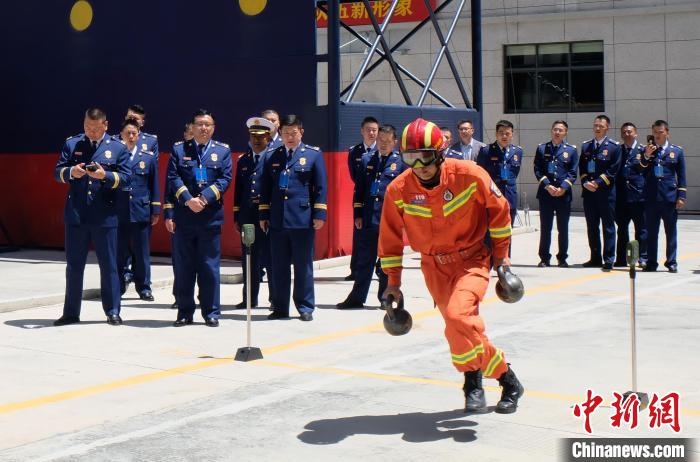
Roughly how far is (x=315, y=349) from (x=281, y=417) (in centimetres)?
258

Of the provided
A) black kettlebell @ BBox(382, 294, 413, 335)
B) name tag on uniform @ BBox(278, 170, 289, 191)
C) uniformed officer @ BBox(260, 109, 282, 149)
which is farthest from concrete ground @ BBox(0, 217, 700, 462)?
uniformed officer @ BBox(260, 109, 282, 149)

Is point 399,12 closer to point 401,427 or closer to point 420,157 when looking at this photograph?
point 420,157

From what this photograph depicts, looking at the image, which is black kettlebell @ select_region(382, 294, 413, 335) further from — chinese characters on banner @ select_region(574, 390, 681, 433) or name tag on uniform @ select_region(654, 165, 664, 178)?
name tag on uniform @ select_region(654, 165, 664, 178)

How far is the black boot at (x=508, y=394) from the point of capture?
7.49 meters

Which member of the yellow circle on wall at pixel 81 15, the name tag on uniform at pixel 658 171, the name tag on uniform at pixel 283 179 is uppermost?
the yellow circle on wall at pixel 81 15

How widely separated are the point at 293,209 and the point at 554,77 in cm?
1821

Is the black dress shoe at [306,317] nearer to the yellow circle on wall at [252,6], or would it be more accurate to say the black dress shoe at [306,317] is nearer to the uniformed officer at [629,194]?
the uniformed officer at [629,194]

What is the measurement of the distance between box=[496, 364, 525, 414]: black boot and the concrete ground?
0.06 metres

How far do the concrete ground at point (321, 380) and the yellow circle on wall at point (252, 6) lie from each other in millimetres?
5414

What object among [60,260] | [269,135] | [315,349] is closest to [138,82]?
[60,260]

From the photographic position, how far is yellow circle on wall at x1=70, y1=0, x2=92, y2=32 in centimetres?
1867

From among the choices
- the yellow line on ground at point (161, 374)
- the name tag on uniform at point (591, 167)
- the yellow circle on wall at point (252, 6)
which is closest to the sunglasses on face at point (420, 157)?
the yellow line on ground at point (161, 374)

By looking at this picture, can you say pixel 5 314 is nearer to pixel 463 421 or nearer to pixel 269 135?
pixel 269 135

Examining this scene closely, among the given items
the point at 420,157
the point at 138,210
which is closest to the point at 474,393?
the point at 420,157
